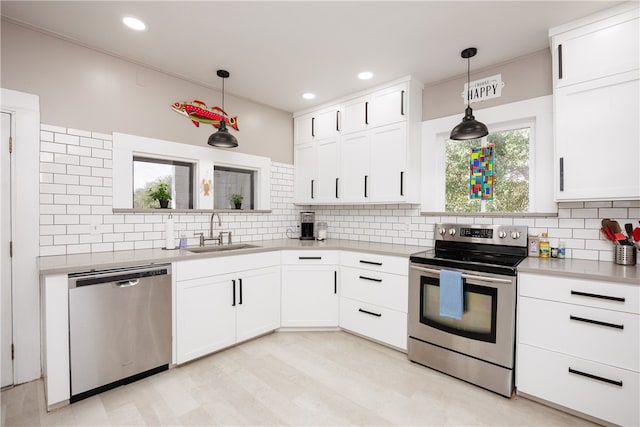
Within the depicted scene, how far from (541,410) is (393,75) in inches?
117

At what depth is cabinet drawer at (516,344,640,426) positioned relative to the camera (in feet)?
5.78

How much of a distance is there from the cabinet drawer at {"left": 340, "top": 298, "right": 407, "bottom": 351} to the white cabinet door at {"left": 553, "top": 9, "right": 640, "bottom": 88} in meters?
2.29

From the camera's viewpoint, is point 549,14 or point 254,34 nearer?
point 549,14

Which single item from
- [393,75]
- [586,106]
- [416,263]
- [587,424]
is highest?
[393,75]

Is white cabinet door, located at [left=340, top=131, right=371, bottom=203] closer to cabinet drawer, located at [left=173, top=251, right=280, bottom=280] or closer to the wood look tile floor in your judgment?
cabinet drawer, located at [left=173, top=251, right=280, bottom=280]

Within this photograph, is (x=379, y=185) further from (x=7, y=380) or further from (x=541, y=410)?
(x=7, y=380)

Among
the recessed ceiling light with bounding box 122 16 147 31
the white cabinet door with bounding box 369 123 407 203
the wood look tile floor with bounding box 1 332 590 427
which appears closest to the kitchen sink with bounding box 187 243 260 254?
the wood look tile floor with bounding box 1 332 590 427

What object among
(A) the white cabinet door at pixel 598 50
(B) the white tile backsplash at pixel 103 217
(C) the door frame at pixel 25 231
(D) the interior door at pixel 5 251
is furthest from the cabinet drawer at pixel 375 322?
(D) the interior door at pixel 5 251

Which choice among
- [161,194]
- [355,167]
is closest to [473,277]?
[355,167]

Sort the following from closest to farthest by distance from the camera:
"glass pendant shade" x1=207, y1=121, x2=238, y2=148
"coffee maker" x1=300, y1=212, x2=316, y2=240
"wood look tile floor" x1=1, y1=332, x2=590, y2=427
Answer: "wood look tile floor" x1=1, y1=332, x2=590, y2=427 → "glass pendant shade" x1=207, y1=121, x2=238, y2=148 → "coffee maker" x1=300, y1=212, x2=316, y2=240

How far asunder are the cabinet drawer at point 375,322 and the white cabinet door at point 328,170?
1292 millimetres

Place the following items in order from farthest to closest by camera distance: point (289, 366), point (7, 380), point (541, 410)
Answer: point (289, 366)
point (7, 380)
point (541, 410)

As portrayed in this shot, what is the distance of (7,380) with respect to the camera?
2160 mm

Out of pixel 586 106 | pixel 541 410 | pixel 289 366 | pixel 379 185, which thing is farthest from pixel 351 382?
pixel 586 106
